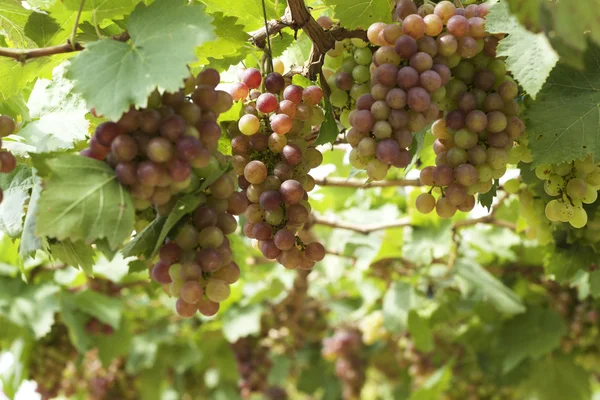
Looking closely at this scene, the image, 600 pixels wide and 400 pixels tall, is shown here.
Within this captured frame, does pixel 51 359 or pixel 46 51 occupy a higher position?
pixel 46 51

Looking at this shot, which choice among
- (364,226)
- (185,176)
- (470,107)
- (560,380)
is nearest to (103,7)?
(185,176)

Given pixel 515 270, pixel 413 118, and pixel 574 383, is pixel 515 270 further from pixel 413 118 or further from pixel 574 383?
pixel 413 118

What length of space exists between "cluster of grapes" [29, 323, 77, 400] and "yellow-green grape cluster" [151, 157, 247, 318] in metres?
1.90

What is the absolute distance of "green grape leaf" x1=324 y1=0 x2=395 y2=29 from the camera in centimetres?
80

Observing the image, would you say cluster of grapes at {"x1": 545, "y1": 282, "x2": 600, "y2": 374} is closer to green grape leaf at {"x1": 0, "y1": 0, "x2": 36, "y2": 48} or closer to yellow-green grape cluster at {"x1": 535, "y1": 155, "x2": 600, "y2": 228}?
yellow-green grape cluster at {"x1": 535, "y1": 155, "x2": 600, "y2": 228}

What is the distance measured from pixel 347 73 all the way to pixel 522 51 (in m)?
0.22

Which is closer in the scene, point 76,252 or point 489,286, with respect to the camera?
point 76,252

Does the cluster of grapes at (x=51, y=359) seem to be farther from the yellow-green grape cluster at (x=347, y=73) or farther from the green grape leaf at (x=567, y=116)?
the green grape leaf at (x=567, y=116)

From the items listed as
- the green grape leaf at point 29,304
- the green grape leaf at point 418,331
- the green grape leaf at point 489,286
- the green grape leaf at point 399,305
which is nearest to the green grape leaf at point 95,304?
the green grape leaf at point 29,304

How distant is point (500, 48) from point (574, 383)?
6.33ft

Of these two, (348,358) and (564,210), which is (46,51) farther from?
(348,358)

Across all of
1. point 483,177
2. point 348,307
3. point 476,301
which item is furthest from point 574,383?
point 483,177

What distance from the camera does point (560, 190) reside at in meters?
0.82

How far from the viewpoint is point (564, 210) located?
0.82m
